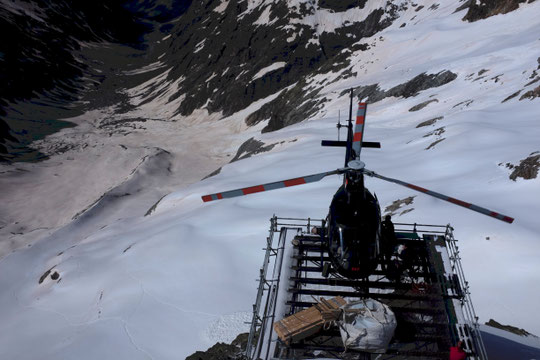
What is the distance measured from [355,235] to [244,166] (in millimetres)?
23555

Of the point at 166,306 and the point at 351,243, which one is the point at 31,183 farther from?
the point at 351,243

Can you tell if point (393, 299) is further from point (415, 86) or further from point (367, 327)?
point (415, 86)

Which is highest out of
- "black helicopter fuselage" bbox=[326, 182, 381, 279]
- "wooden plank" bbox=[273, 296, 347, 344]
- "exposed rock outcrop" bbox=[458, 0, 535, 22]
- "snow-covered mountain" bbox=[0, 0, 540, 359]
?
"exposed rock outcrop" bbox=[458, 0, 535, 22]

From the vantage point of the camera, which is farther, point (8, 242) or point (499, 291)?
point (8, 242)

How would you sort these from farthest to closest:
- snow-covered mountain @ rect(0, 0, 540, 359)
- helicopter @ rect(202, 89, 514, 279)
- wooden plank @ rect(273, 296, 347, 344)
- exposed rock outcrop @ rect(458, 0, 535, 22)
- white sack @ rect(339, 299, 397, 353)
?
exposed rock outcrop @ rect(458, 0, 535, 22) → snow-covered mountain @ rect(0, 0, 540, 359) → helicopter @ rect(202, 89, 514, 279) → wooden plank @ rect(273, 296, 347, 344) → white sack @ rect(339, 299, 397, 353)

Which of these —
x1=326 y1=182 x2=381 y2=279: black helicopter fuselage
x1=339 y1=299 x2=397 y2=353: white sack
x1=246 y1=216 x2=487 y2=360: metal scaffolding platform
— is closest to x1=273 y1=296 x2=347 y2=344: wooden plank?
x1=246 y1=216 x2=487 y2=360: metal scaffolding platform

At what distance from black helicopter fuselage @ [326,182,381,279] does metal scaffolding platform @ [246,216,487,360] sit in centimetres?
94

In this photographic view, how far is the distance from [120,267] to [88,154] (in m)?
41.4

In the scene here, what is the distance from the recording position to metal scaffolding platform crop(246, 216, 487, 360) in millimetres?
7703

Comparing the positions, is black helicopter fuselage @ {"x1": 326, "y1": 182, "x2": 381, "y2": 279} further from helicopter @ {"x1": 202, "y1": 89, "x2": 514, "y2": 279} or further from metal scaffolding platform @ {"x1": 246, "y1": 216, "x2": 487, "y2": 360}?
metal scaffolding platform @ {"x1": 246, "y1": 216, "x2": 487, "y2": 360}

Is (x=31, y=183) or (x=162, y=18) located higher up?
(x=162, y=18)

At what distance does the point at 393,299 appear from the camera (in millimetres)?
9078

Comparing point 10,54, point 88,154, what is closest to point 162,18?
point 10,54

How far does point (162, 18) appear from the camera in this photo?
509 feet
